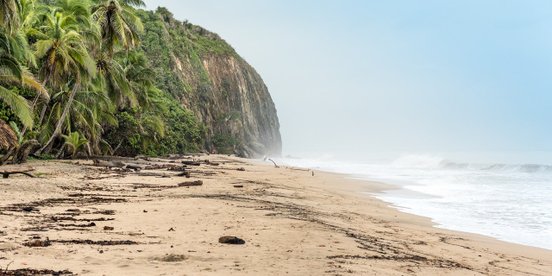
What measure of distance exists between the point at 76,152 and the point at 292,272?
24.0 metres

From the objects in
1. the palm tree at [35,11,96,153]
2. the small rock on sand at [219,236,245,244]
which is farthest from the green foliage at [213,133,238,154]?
the small rock on sand at [219,236,245,244]

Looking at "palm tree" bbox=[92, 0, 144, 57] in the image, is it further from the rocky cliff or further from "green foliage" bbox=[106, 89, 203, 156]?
the rocky cliff

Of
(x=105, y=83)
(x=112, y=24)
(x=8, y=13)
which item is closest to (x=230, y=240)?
(x=8, y=13)

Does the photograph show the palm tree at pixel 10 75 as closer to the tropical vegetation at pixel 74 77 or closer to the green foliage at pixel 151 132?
the tropical vegetation at pixel 74 77

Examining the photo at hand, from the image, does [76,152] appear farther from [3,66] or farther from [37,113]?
[3,66]

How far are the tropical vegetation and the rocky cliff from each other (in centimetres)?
1777

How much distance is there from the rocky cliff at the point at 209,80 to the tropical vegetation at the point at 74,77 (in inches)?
700

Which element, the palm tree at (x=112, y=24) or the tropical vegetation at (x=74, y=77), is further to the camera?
the palm tree at (x=112, y=24)

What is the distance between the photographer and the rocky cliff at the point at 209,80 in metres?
56.4

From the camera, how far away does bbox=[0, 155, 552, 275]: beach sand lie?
4.88 metres

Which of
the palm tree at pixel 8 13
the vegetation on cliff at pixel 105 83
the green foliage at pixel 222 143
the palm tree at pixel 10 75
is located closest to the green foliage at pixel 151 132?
the vegetation on cliff at pixel 105 83

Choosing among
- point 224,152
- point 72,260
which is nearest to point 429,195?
point 72,260

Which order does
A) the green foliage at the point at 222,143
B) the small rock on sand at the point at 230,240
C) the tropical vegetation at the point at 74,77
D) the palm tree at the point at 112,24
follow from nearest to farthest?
the small rock on sand at the point at 230,240 → the tropical vegetation at the point at 74,77 → the palm tree at the point at 112,24 → the green foliage at the point at 222,143

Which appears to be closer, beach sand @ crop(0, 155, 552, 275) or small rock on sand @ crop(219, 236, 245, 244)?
beach sand @ crop(0, 155, 552, 275)
